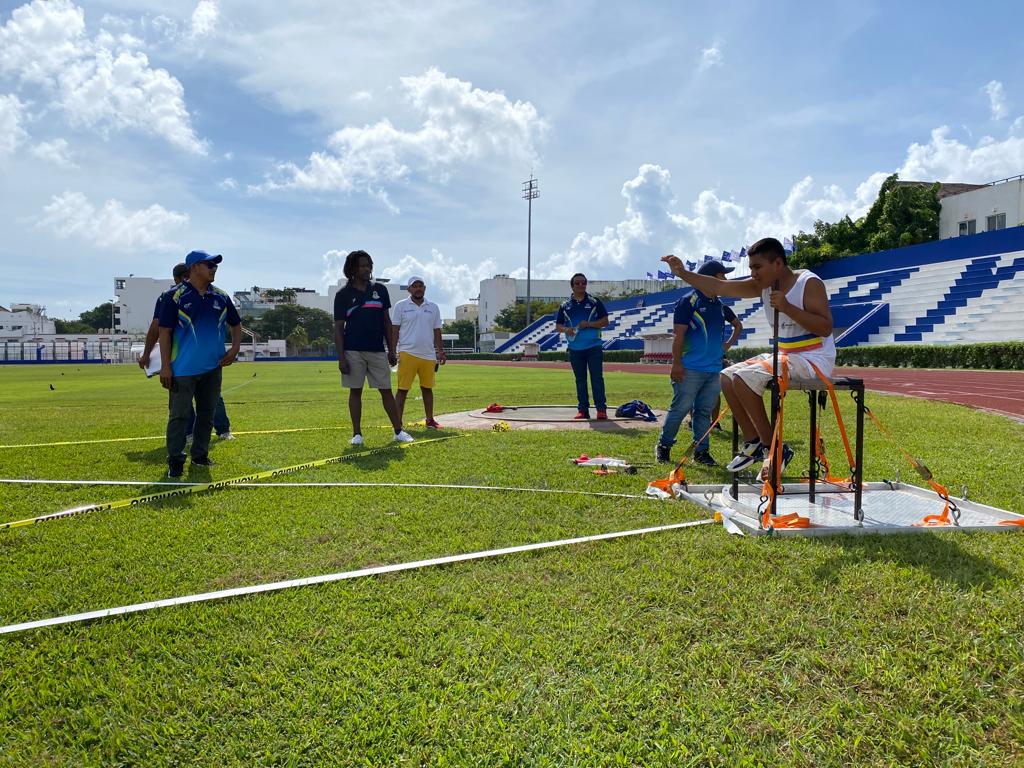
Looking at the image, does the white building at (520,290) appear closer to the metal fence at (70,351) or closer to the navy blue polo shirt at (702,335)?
the metal fence at (70,351)

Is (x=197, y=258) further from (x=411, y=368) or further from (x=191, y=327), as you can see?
(x=411, y=368)

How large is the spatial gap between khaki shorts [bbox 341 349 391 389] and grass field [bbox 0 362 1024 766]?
3.08m

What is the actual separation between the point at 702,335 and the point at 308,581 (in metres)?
4.34

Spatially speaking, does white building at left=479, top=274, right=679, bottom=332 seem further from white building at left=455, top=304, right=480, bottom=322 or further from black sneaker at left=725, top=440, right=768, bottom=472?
black sneaker at left=725, top=440, right=768, bottom=472

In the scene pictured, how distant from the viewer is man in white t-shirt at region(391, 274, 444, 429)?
8.27m

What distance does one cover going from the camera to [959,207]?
143 feet

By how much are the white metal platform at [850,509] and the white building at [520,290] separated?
12090 cm

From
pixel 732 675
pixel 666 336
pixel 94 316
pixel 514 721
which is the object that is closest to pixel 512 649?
pixel 514 721

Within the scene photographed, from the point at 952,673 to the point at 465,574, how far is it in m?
1.77

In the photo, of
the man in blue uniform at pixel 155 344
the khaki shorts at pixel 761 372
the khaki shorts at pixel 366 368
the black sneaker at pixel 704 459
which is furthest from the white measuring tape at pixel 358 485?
the khaki shorts at pixel 366 368

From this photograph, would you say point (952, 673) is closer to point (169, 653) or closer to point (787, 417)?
point (169, 653)

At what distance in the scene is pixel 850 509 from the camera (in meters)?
3.92

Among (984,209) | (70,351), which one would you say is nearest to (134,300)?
(70,351)

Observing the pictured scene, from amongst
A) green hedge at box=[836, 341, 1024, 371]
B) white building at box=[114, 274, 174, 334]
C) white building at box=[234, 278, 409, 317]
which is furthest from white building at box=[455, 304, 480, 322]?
green hedge at box=[836, 341, 1024, 371]
